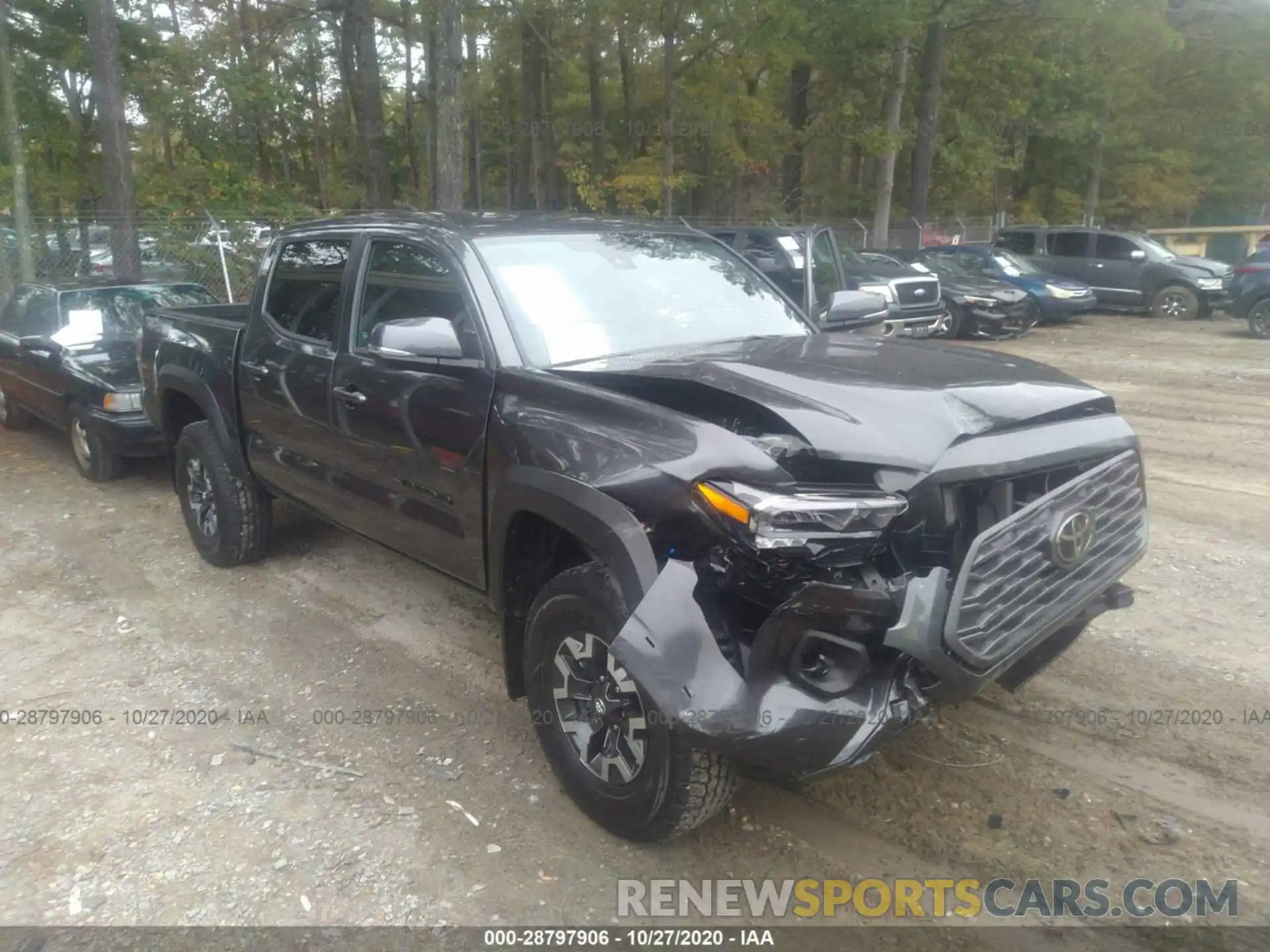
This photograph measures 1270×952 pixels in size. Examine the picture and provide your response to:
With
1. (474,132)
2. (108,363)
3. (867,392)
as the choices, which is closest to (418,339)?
(867,392)

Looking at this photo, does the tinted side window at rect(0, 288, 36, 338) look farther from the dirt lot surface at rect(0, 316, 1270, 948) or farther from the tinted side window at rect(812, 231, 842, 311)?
the tinted side window at rect(812, 231, 842, 311)

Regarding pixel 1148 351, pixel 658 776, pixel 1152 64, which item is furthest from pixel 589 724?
pixel 1152 64

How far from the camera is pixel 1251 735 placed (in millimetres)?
3666

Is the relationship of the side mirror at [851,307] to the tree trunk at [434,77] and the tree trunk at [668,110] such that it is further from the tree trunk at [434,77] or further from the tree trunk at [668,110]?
the tree trunk at [668,110]

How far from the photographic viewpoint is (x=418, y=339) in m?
3.45

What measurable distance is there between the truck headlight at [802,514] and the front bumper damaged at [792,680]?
0.55 ft

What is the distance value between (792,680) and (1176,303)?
767 inches

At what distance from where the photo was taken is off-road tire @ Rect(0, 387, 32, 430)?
9414 millimetres

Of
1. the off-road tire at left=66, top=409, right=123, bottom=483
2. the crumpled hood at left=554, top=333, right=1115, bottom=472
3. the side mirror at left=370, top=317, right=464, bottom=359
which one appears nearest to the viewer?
the crumpled hood at left=554, top=333, right=1115, bottom=472

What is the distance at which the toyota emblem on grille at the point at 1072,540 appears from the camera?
2.81 m

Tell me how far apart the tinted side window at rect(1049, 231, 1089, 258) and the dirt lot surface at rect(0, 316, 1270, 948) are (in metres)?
15.7

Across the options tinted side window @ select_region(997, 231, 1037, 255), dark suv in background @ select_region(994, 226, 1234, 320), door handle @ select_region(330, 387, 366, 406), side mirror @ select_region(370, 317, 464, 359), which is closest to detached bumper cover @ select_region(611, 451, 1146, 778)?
side mirror @ select_region(370, 317, 464, 359)

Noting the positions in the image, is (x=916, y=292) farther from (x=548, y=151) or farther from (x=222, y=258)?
(x=548, y=151)

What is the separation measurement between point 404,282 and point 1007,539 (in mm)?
2678
